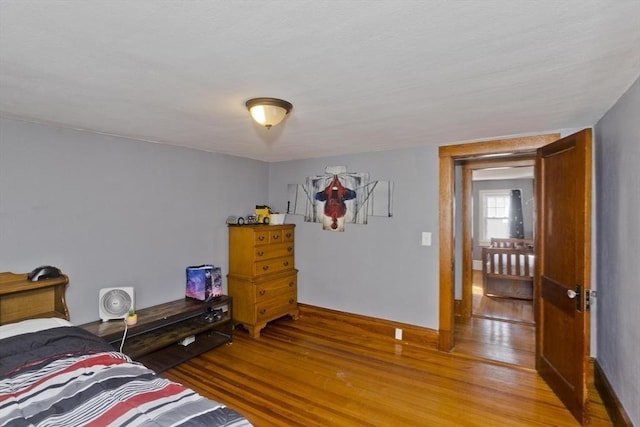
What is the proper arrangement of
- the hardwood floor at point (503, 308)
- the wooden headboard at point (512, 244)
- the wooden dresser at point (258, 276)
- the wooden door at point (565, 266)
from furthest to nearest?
the wooden headboard at point (512, 244) → the hardwood floor at point (503, 308) → the wooden dresser at point (258, 276) → the wooden door at point (565, 266)

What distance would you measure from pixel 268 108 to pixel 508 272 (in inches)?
198

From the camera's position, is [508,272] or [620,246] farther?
[508,272]

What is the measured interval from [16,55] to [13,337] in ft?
5.20

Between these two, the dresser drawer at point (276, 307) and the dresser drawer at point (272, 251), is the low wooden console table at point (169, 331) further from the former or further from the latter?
the dresser drawer at point (272, 251)

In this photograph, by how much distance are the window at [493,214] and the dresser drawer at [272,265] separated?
5.43 meters

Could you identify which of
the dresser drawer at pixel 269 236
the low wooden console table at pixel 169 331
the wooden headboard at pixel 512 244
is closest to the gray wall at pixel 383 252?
the dresser drawer at pixel 269 236

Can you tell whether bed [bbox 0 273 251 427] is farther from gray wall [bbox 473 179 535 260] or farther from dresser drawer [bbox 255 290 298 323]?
gray wall [bbox 473 179 535 260]

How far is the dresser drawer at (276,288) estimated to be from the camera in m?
3.79

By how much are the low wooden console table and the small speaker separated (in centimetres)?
7

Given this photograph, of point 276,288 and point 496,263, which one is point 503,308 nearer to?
point 496,263

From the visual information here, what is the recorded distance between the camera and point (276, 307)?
3.99 metres

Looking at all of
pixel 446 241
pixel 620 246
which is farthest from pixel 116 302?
pixel 620 246

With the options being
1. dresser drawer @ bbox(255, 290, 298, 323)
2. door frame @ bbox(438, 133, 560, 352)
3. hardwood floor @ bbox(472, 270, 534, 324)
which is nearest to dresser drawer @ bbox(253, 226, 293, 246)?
dresser drawer @ bbox(255, 290, 298, 323)

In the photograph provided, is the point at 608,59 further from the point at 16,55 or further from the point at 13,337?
the point at 13,337
